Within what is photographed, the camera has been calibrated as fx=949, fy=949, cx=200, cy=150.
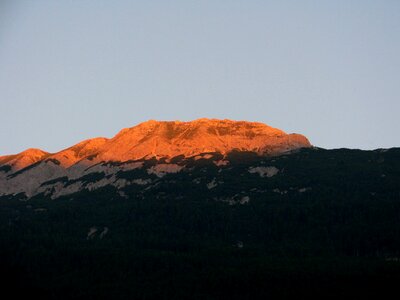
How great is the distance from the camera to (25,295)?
19275cm

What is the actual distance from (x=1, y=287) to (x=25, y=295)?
510 cm

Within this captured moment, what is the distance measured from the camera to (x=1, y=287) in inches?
7544
